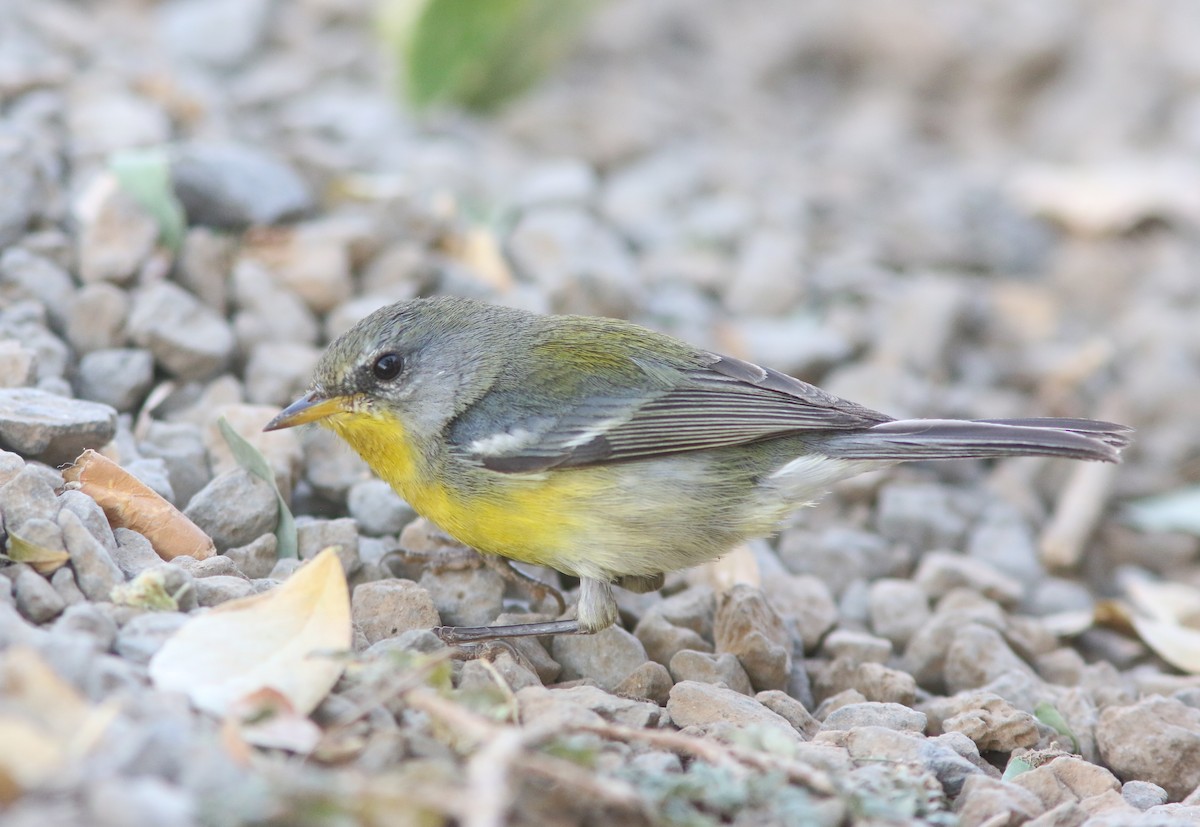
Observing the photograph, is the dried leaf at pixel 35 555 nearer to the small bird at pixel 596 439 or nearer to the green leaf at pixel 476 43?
the small bird at pixel 596 439

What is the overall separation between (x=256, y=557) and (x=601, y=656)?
1.03 metres

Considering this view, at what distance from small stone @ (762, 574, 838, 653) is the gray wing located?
2.07 ft

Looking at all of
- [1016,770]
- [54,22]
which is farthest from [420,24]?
[1016,770]

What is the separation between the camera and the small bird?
12.4ft

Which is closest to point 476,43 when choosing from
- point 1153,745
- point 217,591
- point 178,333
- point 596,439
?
point 178,333

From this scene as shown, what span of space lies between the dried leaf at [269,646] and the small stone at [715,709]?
89 centimetres

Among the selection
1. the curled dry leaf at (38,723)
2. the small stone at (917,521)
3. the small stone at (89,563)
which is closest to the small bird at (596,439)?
the small stone at (89,563)

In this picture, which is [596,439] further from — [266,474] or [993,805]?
[993,805]

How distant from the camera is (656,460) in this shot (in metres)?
3.87

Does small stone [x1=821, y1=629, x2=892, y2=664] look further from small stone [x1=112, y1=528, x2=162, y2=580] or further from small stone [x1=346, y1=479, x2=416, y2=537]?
small stone [x1=112, y1=528, x2=162, y2=580]

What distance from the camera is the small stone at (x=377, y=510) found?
4207 millimetres

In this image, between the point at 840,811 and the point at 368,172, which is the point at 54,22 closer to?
the point at 368,172

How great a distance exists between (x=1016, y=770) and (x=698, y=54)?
22.7ft

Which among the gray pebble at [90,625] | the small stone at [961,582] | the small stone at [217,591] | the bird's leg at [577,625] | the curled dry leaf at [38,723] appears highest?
the curled dry leaf at [38,723]
